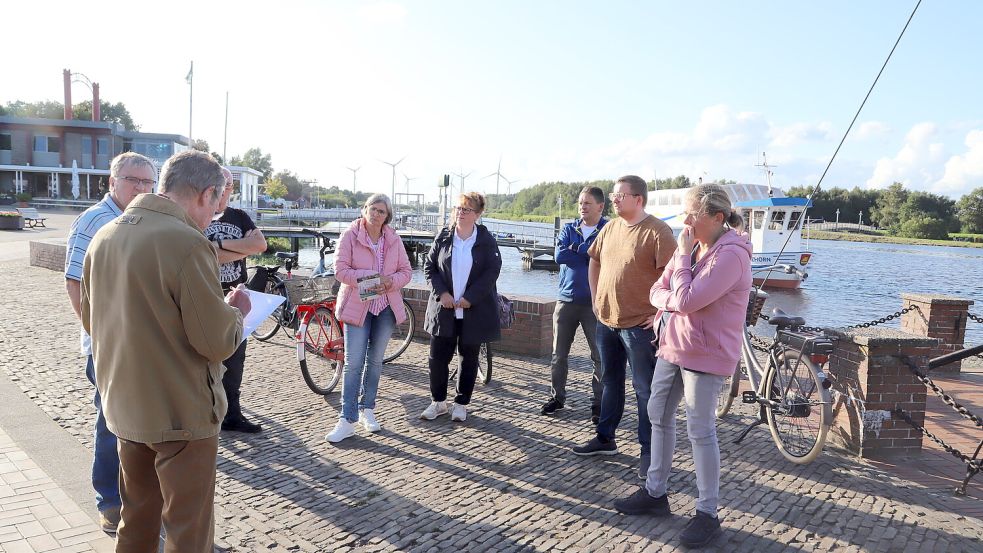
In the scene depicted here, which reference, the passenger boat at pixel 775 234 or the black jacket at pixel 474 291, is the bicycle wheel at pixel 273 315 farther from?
the passenger boat at pixel 775 234

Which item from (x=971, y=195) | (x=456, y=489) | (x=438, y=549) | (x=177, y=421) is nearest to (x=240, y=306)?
(x=177, y=421)

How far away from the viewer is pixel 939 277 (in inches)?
1722

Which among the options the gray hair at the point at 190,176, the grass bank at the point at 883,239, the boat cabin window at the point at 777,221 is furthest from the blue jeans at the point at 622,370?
the grass bank at the point at 883,239

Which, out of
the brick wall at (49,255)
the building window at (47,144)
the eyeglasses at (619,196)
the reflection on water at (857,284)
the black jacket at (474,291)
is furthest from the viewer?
the building window at (47,144)

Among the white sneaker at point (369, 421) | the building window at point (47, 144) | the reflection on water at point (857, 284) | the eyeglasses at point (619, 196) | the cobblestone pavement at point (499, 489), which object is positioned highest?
the building window at point (47, 144)

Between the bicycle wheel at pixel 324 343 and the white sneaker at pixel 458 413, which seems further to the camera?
the bicycle wheel at pixel 324 343

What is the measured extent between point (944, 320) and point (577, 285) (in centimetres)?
529

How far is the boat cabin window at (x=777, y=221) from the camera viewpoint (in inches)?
1404

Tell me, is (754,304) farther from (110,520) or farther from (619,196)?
(110,520)

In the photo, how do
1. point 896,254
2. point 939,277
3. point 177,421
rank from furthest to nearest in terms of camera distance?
1. point 896,254
2. point 939,277
3. point 177,421

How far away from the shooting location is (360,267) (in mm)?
5055

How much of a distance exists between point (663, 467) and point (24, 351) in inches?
277

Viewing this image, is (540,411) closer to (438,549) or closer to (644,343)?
(644,343)

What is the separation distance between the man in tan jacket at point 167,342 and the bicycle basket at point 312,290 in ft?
12.5
